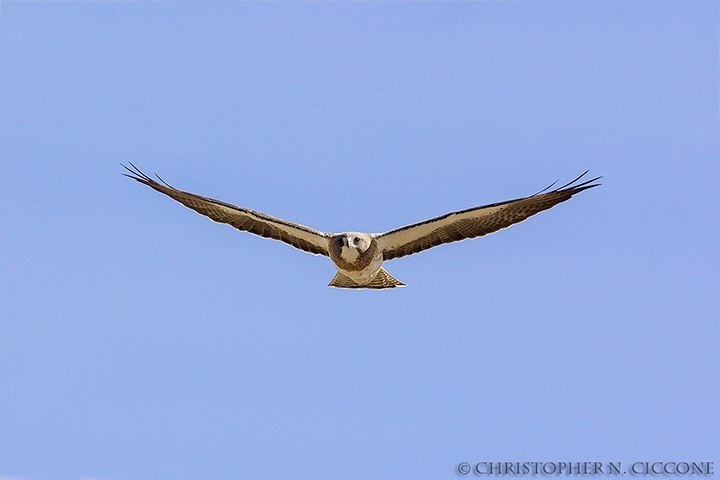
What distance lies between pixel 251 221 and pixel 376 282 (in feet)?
8.50

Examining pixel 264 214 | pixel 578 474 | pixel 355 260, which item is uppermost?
pixel 264 214

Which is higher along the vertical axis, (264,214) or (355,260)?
(264,214)

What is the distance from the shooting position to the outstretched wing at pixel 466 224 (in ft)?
52.1

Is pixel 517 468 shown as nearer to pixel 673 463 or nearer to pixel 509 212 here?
pixel 673 463

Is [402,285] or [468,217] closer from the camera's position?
[468,217]

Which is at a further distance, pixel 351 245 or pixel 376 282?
pixel 376 282

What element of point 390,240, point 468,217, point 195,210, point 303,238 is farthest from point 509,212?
point 195,210

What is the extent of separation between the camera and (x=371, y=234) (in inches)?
677

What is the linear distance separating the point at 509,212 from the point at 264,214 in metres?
4.37

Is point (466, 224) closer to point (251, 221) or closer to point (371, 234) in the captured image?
point (371, 234)

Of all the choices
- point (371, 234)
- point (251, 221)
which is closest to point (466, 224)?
point (371, 234)

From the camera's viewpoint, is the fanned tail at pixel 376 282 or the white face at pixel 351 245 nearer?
the white face at pixel 351 245

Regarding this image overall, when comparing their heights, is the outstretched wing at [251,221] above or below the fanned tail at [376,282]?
above

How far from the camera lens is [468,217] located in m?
16.5
